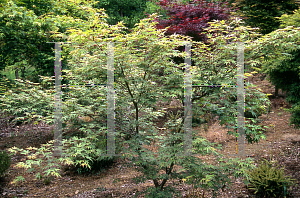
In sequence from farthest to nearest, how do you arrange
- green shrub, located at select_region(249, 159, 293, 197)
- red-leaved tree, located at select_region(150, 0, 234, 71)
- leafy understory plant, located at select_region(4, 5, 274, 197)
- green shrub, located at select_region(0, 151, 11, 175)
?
red-leaved tree, located at select_region(150, 0, 234, 71) → green shrub, located at select_region(0, 151, 11, 175) → green shrub, located at select_region(249, 159, 293, 197) → leafy understory plant, located at select_region(4, 5, 274, 197)

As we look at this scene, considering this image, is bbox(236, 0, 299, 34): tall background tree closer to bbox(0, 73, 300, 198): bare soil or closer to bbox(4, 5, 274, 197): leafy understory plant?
bbox(0, 73, 300, 198): bare soil

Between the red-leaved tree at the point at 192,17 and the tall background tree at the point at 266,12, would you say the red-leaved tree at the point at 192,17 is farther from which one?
the tall background tree at the point at 266,12

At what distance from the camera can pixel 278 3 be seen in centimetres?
725

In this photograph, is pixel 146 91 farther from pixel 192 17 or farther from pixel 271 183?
pixel 192 17

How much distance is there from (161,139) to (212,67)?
4.18 feet

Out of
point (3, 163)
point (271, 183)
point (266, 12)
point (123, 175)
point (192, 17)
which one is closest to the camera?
point (271, 183)

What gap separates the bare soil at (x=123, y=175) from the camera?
4.15 meters

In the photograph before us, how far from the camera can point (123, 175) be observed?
16.1 feet

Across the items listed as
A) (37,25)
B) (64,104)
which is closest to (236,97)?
(64,104)

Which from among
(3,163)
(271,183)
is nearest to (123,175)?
(3,163)

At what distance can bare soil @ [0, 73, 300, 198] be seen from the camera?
4152 millimetres

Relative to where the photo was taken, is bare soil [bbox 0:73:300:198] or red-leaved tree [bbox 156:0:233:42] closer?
bare soil [bbox 0:73:300:198]

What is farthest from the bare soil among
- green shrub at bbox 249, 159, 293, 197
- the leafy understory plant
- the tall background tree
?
the tall background tree

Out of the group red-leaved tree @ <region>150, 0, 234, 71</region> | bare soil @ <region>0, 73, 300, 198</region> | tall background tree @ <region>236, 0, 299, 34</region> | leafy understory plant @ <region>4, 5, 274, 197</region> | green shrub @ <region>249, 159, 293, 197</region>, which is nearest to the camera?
leafy understory plant @ <region>4, 5, 274, 197</region>
